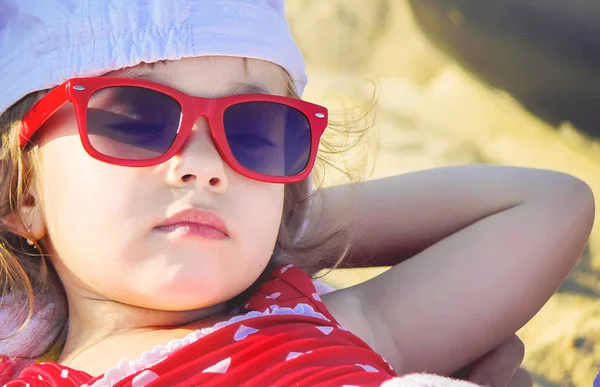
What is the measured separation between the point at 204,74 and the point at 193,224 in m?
0.24

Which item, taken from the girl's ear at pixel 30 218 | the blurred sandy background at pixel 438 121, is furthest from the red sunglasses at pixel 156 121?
the blurred sandy background at pixel 438 121

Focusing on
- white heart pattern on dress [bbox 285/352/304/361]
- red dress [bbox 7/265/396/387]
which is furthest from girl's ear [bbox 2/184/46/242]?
white heart pattern on dress [bbox 285/352/304/361]

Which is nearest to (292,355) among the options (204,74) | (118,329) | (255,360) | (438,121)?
(255,360)

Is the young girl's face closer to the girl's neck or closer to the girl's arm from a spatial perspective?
the girl's neck

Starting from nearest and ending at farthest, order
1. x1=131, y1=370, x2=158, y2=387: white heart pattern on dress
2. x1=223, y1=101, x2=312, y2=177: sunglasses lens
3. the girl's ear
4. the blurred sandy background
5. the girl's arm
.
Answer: x1=131, y1=370, x2=158, y2=387: white heart pattern on dress, x1=223, y1=101, x2=312, y2=177: sunglasses lens, the girl's ear, the girl's arm, the blurred sandy background

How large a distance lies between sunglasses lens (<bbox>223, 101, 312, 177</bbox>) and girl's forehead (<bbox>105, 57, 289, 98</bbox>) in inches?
1.9

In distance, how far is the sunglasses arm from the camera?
134cm

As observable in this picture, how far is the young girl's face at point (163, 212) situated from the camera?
4.31ft

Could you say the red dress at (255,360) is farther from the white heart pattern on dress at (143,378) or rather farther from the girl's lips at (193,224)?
the girl's lips at (193,224)

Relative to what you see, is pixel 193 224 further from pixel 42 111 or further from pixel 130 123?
pixel 42 111

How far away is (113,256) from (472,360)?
2.33 ft

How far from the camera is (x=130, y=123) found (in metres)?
1.31

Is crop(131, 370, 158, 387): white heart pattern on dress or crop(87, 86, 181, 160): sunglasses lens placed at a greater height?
crop(87, 86, 181, 160): sunglasses lens

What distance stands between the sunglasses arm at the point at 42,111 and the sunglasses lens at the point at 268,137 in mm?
247
